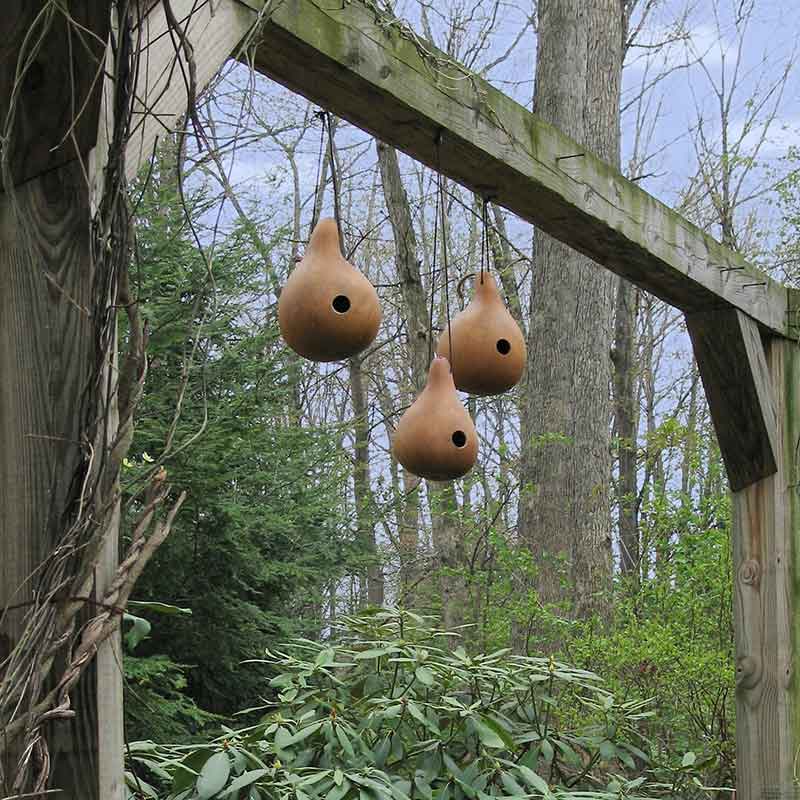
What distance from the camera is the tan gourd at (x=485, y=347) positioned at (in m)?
2.40

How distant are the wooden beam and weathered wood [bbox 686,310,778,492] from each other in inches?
2.3

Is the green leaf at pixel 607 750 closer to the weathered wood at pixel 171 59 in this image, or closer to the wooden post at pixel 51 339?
the wooden post at pixel 51 339

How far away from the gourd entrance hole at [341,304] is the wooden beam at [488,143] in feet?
1.02

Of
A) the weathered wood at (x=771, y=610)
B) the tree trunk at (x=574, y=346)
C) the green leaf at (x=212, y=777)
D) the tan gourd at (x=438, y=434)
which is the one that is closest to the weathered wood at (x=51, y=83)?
the tan gourd at (x=438, y=434)

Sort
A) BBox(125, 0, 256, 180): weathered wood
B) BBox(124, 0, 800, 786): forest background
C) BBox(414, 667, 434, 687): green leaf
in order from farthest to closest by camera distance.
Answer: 1. BBox(124, 0, 800, 786): forest background
2. BBox(414, 667, 434, 687): green leaf
3. BBox(125, 0, 256, 180): weathered wood

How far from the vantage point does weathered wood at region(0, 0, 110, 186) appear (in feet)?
4.13

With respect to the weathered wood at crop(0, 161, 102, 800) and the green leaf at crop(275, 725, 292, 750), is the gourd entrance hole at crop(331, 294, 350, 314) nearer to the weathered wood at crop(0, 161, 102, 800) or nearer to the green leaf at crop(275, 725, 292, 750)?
the weathered wood at crop(0, 161, 102, 800)

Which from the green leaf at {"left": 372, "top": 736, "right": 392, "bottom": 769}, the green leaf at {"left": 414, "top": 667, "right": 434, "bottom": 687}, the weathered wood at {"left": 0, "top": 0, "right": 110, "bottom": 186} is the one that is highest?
the weathered wood at {"left": 0, "top": 0, "right": 110, "bottom": 186}

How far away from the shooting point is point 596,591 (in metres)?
6.13

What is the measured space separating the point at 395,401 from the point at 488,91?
10.3 m

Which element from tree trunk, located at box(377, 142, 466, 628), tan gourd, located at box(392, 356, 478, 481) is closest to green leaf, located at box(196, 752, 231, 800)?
tan gourd, located at box(392, 356, 478, 481)

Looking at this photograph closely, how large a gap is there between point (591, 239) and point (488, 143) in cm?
52

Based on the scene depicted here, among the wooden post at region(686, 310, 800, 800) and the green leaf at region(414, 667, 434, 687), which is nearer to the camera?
the green leaf at region(414, 667, 434, 687)

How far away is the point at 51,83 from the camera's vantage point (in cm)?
133
